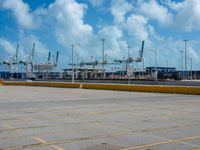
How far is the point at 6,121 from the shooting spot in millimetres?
14078

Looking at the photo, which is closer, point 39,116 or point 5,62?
point 39,116

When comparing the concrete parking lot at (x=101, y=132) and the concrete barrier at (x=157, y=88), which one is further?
the concrete barrier at (x=157, y=88)

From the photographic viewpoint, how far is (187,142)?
9.74 meters

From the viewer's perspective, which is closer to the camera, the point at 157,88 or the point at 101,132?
the point at 101,132

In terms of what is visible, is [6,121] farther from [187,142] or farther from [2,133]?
[187,142]

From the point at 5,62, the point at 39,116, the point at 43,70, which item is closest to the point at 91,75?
the point at 43,70

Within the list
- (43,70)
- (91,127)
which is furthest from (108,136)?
(43,70)

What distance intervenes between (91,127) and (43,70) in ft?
440

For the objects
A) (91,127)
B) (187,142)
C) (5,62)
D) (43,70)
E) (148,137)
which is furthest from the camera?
(5,62)

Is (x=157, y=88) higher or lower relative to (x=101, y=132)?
higher

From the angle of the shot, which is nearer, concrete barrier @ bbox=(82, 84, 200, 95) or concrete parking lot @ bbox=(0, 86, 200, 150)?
concrete parking lot @ bbox=(0, 86, 200, 150)

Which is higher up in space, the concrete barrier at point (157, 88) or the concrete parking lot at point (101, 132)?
the concrete barrier at point (157, 88)

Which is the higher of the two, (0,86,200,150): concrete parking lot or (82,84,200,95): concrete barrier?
(82,84,200,95): concrete barrier

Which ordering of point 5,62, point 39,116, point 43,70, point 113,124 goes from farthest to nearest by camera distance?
point 5,62
point 43,70
point 39,116
point 113,124
